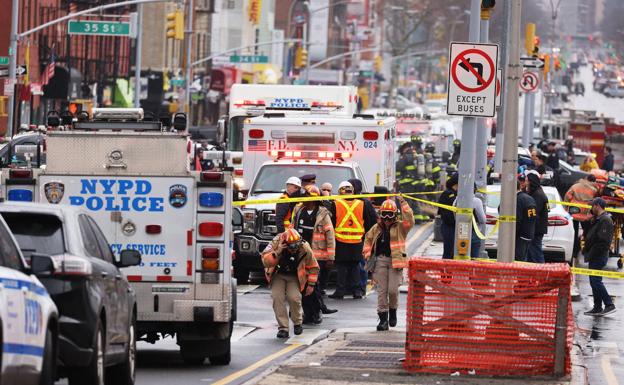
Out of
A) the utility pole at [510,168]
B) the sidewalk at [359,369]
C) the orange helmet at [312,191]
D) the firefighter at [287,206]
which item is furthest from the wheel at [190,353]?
the orange helmet at [312,191]

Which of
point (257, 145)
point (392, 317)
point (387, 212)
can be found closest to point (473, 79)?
point (387, 212)

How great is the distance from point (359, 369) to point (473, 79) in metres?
3.83

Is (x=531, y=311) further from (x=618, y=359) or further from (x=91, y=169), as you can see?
(x=91, y=169)

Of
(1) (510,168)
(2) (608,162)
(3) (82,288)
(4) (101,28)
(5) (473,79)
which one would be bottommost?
(2) (608,162)

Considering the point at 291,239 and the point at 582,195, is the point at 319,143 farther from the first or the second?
the point at 291,239

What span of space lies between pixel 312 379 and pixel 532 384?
75.4 inches

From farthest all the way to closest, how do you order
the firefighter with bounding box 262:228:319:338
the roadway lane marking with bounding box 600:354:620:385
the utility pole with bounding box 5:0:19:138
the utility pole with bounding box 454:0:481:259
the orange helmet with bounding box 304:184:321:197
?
the utility pole with bounding box 5:0:19:138 < the orange helmet with bounding box 304:184:321:197 < the utility pole with bounding box 454:0:481:259 < the firefighter with bounding box 262:228:319:338 < the roadway lane marking with bounding box 600:354:620:385

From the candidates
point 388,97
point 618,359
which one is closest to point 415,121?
point 618,359

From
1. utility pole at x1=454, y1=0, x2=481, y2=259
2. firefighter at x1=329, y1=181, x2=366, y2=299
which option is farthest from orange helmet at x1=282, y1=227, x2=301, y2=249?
firefighter at x1=329, y1=181, x2=366, y2=299

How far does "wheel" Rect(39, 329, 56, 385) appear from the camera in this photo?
33.3 feet

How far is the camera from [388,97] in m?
145

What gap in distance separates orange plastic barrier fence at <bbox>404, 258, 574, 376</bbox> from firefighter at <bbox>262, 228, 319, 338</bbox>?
3.68 metres

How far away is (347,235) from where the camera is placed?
2353 cm

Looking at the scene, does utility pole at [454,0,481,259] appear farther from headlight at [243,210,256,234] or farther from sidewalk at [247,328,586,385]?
headlight at [243,210,256,234]
